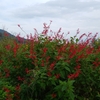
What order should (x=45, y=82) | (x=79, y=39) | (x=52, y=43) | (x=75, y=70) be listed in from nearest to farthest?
(x=45, y=82), (x=75, y=70), (x=52, y=43), (x=79, y=39)

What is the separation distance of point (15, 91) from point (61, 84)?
72 cm

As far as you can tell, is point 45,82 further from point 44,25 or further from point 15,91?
point 44,25

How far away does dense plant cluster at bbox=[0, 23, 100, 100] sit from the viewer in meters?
4.11

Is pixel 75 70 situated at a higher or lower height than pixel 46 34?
lower

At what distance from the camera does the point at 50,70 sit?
418 cm

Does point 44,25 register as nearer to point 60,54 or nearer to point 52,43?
point 52,43

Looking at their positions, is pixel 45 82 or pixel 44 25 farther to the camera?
pixel 44 25

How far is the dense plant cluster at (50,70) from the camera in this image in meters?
4.11

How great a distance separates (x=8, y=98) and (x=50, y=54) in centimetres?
118

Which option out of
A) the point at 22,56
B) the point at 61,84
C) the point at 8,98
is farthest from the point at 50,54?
the point at 8,98

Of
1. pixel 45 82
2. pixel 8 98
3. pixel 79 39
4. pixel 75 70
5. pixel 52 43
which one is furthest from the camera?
pixel 79 39

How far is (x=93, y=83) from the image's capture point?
4.77 m

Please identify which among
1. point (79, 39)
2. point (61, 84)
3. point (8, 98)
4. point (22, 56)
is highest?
point (79, 39)

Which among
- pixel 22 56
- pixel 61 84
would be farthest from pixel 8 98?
pixel 22 56
